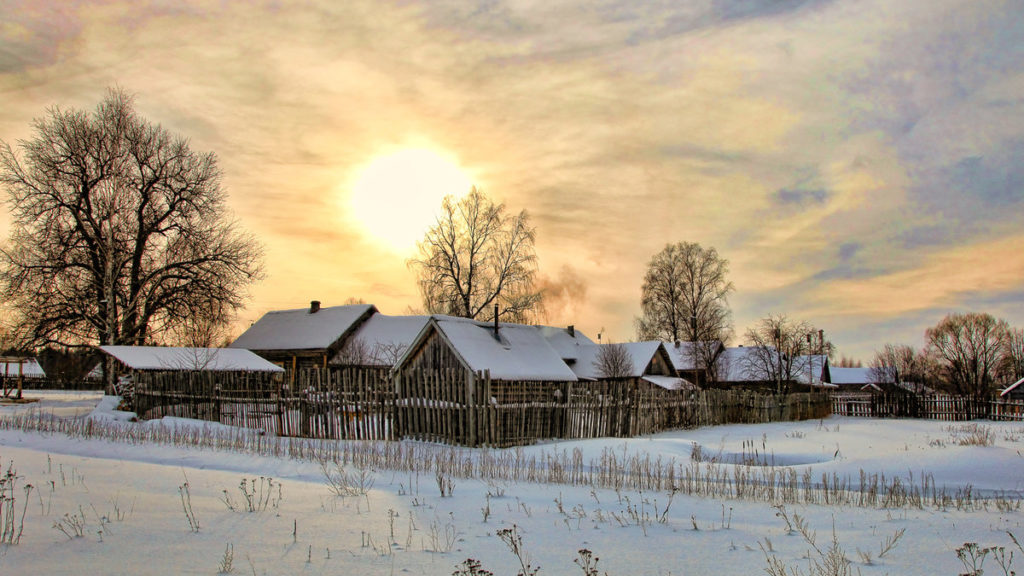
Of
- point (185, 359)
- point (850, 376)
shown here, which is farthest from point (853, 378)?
point (185, 359)

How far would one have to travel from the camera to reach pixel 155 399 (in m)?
24.1

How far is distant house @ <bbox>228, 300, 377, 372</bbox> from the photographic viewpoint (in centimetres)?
4203

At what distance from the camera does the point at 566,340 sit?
169ft

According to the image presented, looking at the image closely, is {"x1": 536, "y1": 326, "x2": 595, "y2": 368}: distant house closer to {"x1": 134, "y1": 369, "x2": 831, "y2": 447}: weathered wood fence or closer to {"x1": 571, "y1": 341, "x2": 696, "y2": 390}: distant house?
{"x1": 571, "y1": 341, "x2": 696, "y2": 390}: distant house

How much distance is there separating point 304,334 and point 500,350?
82.5ft

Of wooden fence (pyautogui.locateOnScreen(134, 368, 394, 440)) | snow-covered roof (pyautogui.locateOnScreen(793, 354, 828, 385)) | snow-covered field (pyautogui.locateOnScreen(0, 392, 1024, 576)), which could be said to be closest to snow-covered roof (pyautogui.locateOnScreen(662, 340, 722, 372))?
snow-covered roof (pyautogui.locateOnScreen(793, 354, 828, 385))

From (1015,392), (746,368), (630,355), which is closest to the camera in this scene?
(1015,392)

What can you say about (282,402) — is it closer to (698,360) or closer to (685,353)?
(698,360)

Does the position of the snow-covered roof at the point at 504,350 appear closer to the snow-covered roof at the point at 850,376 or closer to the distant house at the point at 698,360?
the distant house at the point at 698,360

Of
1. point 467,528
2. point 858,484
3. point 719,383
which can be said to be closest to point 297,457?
point 467,528

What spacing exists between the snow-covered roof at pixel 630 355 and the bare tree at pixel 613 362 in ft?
0.53

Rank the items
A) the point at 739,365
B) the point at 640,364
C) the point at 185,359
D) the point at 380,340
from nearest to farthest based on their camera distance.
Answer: the point at 185,359
the point at 380,340
the point at 640,364
the point at 739,365

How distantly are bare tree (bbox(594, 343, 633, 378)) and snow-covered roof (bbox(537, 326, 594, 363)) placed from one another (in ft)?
5.98

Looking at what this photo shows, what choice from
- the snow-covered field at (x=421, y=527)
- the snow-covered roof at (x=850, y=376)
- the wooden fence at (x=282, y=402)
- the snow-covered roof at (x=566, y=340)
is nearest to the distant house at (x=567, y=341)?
the snow-covered roof at (x=566, y=340)
